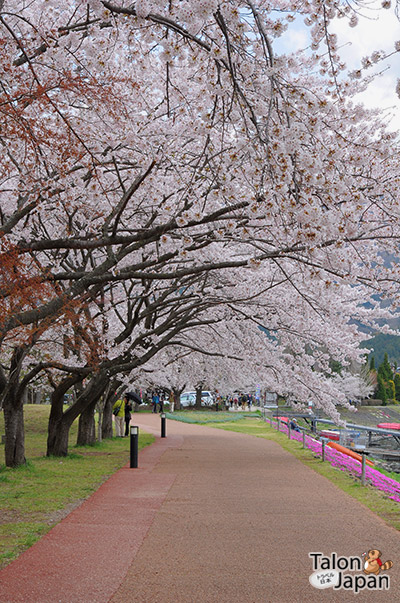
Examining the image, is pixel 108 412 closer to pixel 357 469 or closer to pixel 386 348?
pixel 357 469

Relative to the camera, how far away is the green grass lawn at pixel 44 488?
6660 millimetres

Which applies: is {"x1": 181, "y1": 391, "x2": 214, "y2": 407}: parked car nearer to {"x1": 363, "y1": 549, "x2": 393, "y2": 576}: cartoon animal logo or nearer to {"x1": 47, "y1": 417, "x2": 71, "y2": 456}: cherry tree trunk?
{"x1": 47, "y1": 417, "x2": 71, "y2": 456}: cherry tree trunk

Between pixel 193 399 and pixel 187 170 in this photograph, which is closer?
pixel 187 170

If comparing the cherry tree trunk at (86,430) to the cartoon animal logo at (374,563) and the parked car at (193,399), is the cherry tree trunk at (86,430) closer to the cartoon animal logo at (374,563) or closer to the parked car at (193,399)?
the cartoon animal logo at (374,563)

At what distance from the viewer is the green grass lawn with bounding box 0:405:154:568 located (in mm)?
6660

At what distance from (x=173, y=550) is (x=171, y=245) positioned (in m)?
7.85

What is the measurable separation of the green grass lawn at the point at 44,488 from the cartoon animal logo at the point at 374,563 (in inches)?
136

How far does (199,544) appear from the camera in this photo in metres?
6.24

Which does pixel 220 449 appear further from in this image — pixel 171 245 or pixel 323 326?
pixel 171 245

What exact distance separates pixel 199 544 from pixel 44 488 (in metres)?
4.90

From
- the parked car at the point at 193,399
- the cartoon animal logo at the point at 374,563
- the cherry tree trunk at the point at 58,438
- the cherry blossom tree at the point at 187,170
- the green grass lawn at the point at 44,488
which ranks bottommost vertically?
the cartoon animal logo at the point at 374,563

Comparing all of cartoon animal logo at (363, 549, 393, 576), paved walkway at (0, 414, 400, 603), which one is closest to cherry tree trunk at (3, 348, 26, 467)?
paved walkway at (0, 414, 400, 603)

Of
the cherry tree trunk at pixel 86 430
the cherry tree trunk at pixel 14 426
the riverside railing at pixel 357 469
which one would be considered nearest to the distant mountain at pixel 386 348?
the riverside railing at pixel 357 469

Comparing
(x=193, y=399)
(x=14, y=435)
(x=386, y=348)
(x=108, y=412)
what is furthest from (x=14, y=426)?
(x=386, y=348)
